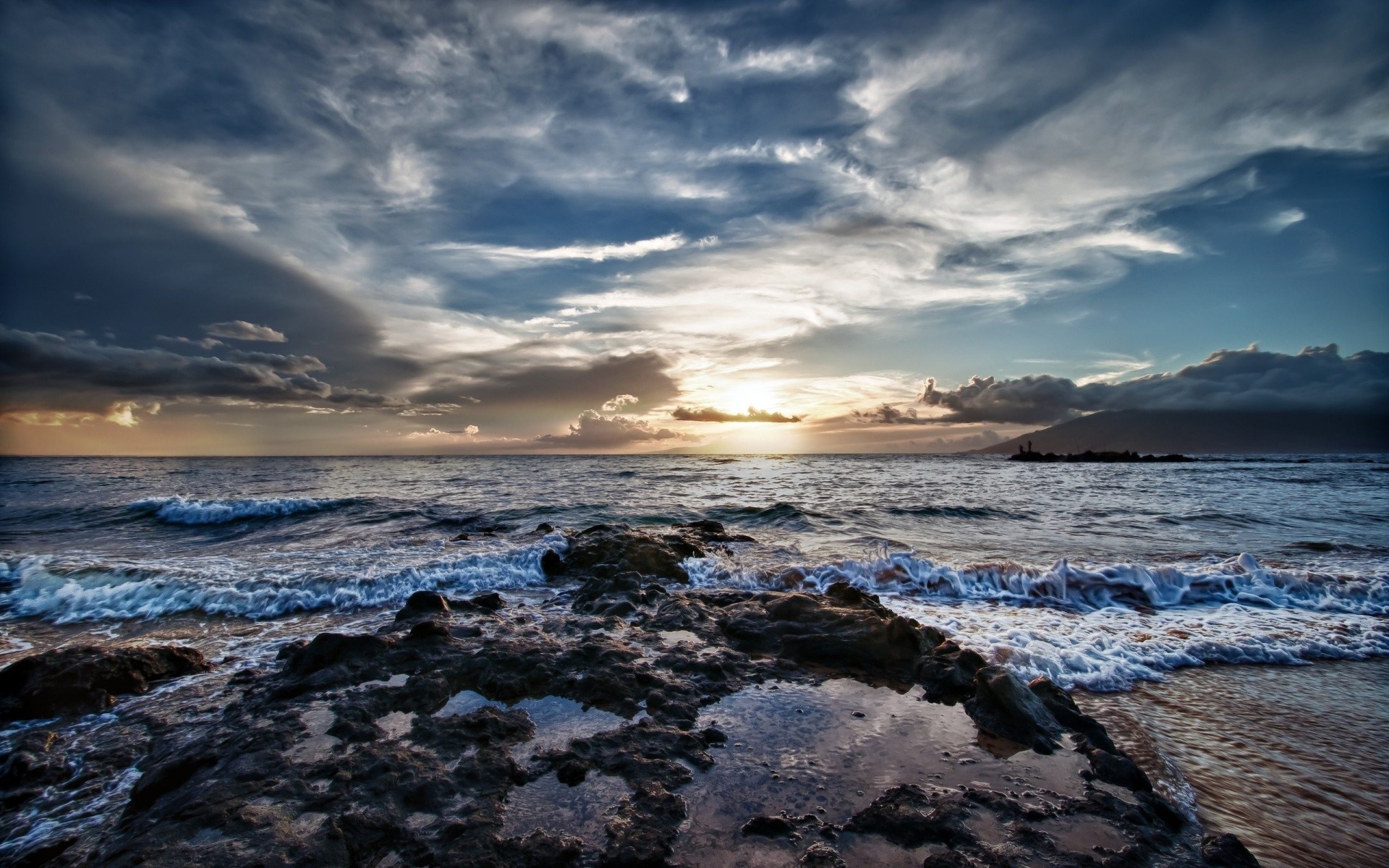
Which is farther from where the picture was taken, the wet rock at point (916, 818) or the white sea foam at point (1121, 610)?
the white sea foam at point (1121, 610)

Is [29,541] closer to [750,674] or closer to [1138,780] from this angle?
[750,674]

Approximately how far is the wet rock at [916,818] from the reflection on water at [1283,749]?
6.21 feet

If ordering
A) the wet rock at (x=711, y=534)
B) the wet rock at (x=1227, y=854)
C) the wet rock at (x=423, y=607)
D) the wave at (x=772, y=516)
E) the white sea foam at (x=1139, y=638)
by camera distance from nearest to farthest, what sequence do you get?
the wet rock at (x=1227, y=854), the white sea foam at (x=1139, y=638), the wet rock at (x=423, y=607), the wet rock at (x=711, y=534), the wave at (x=772, y=516)

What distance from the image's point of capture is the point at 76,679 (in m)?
5.59

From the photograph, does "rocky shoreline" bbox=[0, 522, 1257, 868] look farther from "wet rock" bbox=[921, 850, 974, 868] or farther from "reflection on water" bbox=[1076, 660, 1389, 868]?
"reflection on water" bbox=[1076, 660, 1389, 868]

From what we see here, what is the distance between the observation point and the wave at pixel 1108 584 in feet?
30.3

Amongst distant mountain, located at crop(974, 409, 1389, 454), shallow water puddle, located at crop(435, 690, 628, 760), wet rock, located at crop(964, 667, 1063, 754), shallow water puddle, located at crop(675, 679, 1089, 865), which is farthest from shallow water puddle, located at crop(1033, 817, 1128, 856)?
distant mountain, located at crop(974, 409, 1389, 454)

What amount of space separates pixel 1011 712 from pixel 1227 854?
4.86ft

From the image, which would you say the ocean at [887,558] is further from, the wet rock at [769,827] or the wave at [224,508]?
the wet rock at [769,827]

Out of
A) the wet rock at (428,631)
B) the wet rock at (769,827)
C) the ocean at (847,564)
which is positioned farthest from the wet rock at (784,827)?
the wet rock at (428,631)

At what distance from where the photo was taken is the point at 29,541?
17.0m

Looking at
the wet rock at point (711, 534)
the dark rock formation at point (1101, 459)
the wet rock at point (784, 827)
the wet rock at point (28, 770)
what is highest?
the wet rock at point (784, 827)

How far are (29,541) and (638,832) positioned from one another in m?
25.2

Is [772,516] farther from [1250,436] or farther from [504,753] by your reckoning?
[1250,436]
